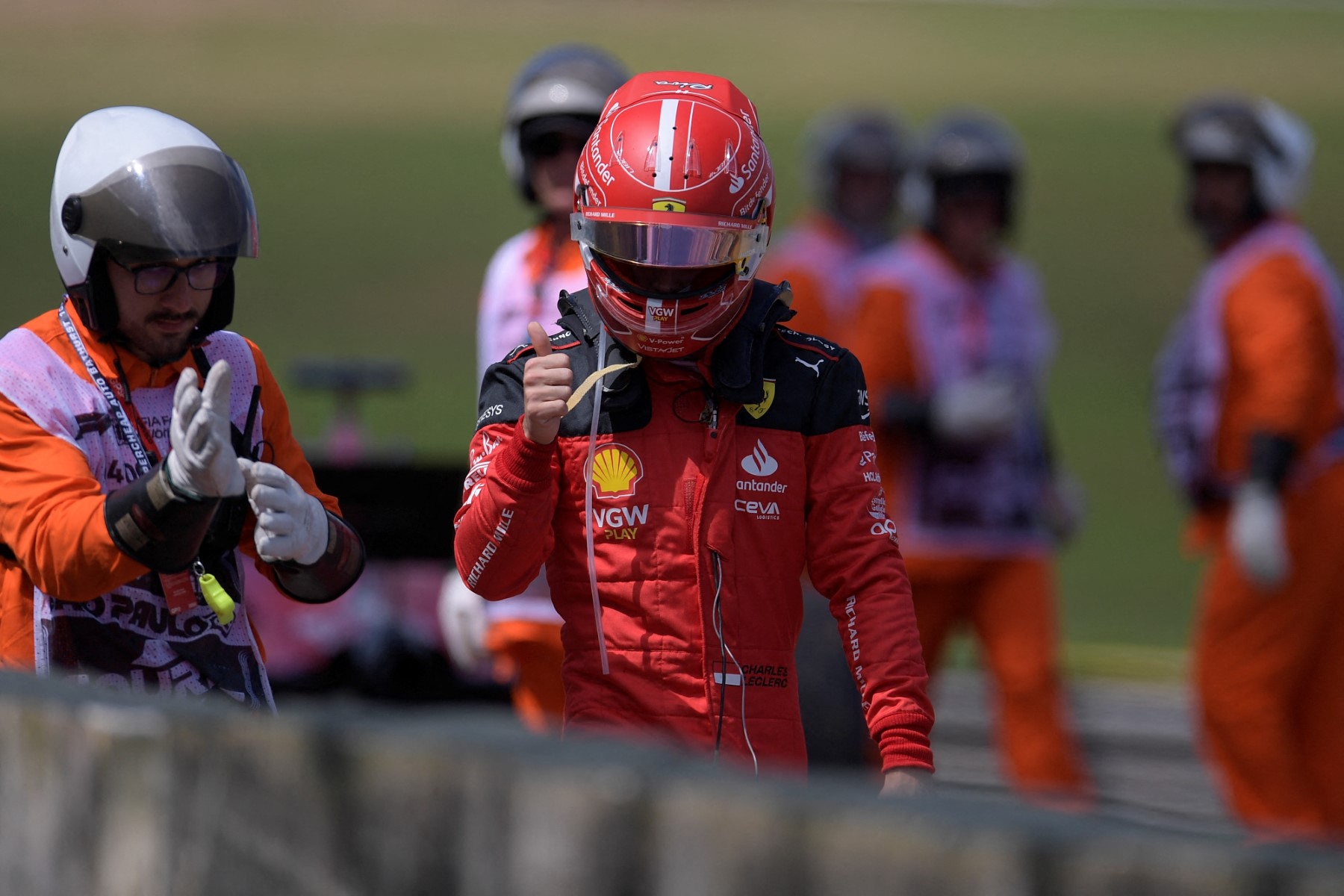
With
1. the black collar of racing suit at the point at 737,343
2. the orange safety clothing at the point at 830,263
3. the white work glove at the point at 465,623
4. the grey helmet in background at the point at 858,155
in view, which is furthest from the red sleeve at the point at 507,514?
the grey helmet in background at the point at 858,155

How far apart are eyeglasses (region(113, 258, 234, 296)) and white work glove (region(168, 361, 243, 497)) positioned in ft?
1.35

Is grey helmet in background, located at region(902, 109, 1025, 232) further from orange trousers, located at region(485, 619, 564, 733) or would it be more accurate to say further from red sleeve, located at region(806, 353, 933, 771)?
red sleeve, located at region(806, 353, 933, 771)

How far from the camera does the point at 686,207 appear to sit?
354cm

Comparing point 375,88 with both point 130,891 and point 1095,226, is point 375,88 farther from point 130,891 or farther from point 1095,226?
point 130,891

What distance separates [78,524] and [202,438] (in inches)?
11.5

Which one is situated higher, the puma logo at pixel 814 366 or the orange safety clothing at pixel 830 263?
the puma logo at pixel 814 366

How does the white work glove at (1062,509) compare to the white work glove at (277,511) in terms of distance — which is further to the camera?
the white work glove at (1062,509)

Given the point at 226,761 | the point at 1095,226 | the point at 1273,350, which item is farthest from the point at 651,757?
Answer: the point at 1095,226

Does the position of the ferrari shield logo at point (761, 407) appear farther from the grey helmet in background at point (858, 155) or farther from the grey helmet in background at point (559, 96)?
the grey helmet in background at point (858, 155)

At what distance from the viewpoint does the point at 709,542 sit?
11.6ft

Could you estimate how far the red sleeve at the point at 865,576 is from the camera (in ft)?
11.5

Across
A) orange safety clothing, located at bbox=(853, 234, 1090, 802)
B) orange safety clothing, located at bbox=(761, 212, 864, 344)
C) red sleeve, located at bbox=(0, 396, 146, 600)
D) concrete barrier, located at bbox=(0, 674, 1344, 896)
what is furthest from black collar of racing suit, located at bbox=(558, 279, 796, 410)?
orange safety clothing, located at bbox=(761, 212, 864, 344)

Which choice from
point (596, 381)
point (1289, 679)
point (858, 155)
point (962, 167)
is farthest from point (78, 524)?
point (858, 155)

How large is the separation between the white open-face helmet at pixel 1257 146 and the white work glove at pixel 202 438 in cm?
514
